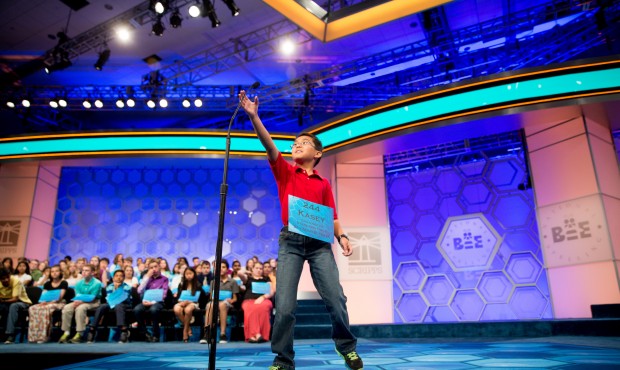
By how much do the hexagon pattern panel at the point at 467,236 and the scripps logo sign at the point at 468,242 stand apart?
20 millimetres

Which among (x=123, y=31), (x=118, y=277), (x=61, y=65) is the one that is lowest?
(x=118, y=277)

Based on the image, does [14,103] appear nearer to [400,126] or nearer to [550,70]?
[400,126]

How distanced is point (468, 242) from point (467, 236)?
0.13 meters

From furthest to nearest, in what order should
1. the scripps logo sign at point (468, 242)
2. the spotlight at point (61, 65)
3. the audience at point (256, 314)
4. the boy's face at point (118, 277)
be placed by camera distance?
1. the scripps logo sign at point (468, 242)
2. the spotlight at point (61, 65)
3. the boy's face at point (118, 277)
4. the audience at point (256, 314)

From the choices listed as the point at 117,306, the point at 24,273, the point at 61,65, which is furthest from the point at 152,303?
the point at 61,65

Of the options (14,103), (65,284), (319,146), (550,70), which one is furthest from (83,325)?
(550,70)

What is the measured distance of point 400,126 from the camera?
19.9 ft

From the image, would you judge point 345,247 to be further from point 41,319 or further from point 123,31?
point 123,31

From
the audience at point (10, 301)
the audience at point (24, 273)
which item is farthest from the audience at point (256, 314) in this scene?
the audience at point (24, 273)

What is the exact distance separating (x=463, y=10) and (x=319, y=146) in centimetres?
661

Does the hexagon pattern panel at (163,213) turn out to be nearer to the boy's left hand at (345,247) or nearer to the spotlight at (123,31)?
the spotlight at (123,31)

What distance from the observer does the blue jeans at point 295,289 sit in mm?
1964

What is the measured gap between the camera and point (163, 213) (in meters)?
9.60

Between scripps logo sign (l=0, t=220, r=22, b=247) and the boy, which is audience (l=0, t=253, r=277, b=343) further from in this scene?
the boy
